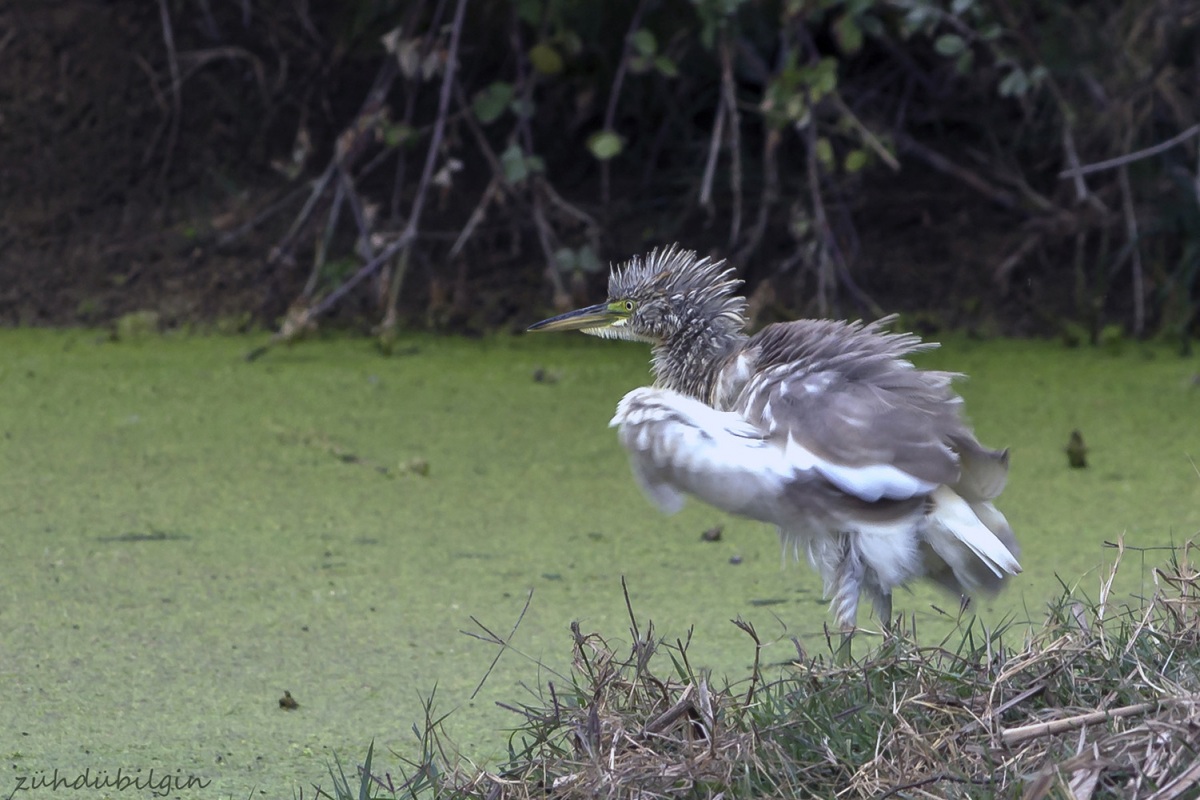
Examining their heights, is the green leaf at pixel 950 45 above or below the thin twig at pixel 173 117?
above

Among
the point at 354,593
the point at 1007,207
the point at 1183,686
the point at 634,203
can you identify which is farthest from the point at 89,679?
the point at 1007,207

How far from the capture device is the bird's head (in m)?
2.12

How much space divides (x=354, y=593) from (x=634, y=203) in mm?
2331

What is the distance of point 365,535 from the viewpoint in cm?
258

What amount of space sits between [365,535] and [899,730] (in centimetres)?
131

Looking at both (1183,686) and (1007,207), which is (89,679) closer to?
(1183,686)

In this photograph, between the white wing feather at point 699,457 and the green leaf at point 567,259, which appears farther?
the green leaf at point 567,259

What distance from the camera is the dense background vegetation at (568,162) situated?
149 inches

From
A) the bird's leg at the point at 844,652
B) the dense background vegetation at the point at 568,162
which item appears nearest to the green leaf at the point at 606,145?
the dense background vegetation at the point at 568,162

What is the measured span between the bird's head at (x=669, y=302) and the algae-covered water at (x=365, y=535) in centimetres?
42

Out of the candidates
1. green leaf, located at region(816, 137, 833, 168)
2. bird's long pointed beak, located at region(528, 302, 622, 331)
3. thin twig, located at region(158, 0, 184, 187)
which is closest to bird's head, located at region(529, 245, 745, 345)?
bird's long pointed beak, located at region(528, 302, 622, 331)

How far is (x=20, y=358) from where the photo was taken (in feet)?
12.2

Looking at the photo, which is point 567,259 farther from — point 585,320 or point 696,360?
point 696,360

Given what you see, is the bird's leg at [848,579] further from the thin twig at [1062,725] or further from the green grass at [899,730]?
the thin twig at [1062,725]
